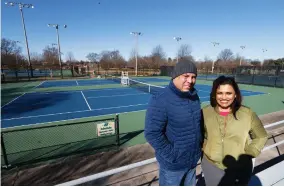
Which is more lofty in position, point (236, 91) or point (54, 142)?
point (236, 91)

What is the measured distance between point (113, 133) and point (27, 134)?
402 centimetres

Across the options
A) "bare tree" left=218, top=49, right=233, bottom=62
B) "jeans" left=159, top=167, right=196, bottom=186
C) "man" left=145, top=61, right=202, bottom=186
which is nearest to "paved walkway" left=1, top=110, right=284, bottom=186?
"jeans" left=159, top=167, right=196, bottom=186

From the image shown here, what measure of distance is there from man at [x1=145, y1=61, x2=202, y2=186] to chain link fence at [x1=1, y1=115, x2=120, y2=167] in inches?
187

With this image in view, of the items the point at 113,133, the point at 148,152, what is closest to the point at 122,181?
the point at 148,152

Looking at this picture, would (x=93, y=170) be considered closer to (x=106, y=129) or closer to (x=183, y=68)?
(x=106, y=129)

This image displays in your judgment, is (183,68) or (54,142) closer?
(183,68)

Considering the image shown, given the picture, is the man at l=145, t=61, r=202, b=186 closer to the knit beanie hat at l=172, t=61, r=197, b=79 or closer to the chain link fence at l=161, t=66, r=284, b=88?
the knit beanie hat at l=172, t=61, r=197, b=79

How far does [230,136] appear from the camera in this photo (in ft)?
6.87

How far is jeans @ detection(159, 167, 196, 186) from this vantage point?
2.00 metres

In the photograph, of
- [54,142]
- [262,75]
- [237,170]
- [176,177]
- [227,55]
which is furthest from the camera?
[227,55]

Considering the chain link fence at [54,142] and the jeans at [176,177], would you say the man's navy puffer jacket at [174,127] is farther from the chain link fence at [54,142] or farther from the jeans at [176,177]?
the chain link fence at [54,142]

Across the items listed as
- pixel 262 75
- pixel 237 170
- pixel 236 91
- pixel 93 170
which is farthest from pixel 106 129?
pixel 262 75

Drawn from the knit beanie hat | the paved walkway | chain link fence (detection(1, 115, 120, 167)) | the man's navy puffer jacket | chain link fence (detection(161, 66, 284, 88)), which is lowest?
chain link fence (detection(1, 115, 120, 167))

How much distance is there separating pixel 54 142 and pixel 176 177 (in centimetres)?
667
